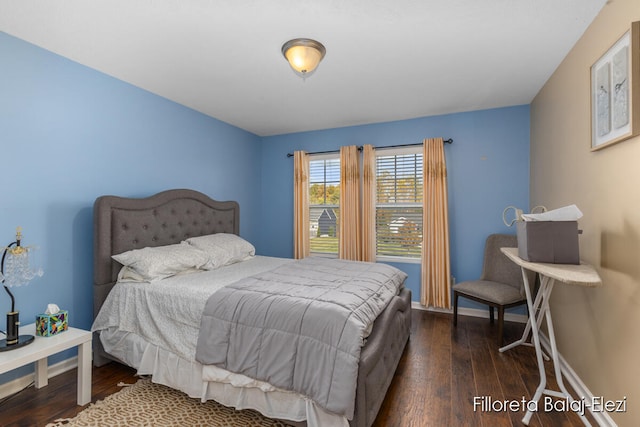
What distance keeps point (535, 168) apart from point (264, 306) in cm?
317

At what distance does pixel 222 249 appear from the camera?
312 centimetres

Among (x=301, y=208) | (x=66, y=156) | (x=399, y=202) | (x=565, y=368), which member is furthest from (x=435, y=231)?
(x=66, y=156)

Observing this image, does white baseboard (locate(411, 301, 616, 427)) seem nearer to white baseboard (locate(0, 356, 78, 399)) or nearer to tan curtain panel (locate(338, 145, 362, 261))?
tan curtain panel (locate(338, 145, 362, 261))

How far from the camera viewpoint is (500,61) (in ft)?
8.10

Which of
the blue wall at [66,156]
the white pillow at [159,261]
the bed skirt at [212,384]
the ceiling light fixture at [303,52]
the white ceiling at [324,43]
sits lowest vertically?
the bed skirt at [212,384]

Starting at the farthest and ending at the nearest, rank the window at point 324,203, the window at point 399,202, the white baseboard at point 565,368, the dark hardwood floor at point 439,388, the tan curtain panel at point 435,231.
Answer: the window at point 324,203
the window at point 399,202
the tan curtain panel at point 435,231
the dark hardwood floor at point 439,388
the white baseboard at point 565,368

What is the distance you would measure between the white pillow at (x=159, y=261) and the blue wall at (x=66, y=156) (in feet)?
1.42

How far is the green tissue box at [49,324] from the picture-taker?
1.96 meters

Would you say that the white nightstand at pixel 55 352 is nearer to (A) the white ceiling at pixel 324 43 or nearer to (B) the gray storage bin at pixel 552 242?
(A) the white ceiling at pixel 324 43

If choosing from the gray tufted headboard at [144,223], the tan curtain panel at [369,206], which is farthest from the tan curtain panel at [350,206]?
the gray tufted headboard at [144,223]

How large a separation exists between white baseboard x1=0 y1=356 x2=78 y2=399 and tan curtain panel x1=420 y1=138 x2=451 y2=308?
3.56m

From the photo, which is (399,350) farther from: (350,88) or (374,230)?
(350,88)

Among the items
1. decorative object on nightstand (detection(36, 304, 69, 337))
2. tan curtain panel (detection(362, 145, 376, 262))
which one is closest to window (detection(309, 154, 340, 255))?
tan curtain panel (detection(362, 145, 376, 262))

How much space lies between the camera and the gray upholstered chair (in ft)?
9.65
